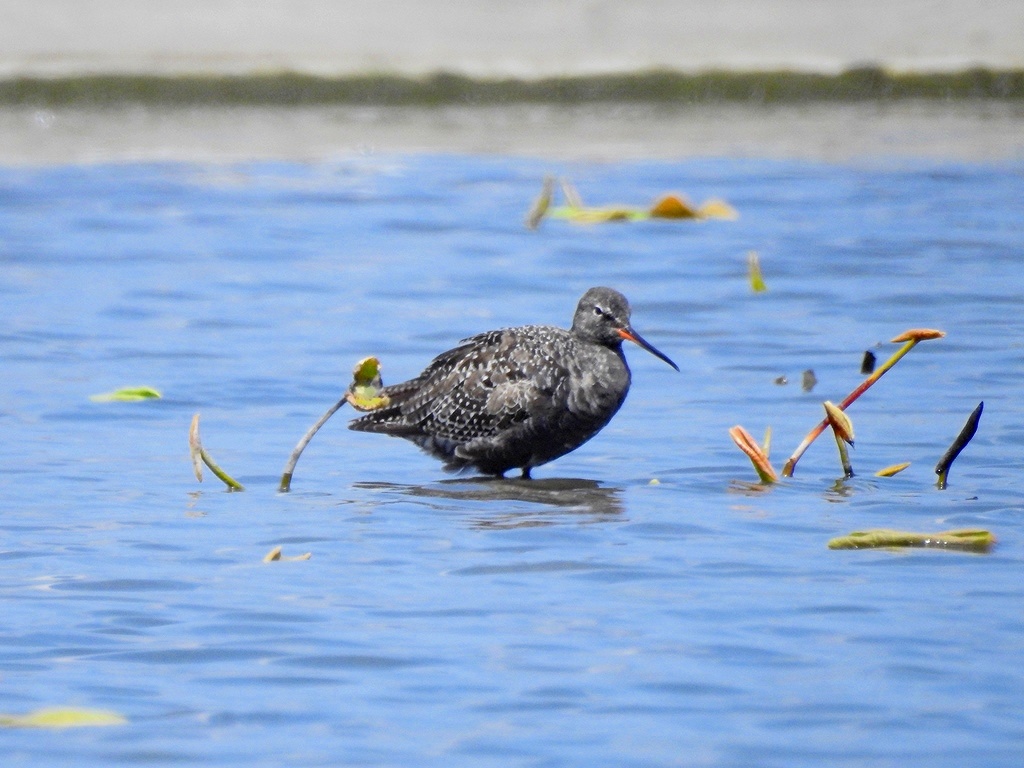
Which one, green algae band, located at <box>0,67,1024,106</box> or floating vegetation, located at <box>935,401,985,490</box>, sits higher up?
green algae band, located at <box>0,67,1024,106</box>

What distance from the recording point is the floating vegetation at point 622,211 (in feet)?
49.8

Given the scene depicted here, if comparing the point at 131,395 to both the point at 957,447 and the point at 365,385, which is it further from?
the point at 957,447

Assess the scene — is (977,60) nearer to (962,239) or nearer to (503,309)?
(962,239)

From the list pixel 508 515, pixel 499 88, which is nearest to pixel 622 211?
pixel 499 88

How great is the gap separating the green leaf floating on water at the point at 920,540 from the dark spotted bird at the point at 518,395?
172 cm

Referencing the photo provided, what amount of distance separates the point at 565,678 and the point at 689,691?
0.39 meters

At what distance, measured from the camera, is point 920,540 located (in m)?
7.02

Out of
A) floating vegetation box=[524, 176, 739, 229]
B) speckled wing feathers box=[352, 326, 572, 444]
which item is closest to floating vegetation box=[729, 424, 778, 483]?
speckled wing feathers box=[352, 326, 572, 444]

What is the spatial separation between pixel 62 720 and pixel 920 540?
3329 mm

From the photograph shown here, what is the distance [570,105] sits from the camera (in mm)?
19844

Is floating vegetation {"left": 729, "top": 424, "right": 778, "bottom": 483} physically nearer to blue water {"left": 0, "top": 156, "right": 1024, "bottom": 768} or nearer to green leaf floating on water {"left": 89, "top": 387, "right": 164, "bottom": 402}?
blue water {"left": 0, "top": 156, "right": 1024, "bottom": 768}

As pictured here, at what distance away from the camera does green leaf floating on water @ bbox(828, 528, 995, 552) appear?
6988 mm

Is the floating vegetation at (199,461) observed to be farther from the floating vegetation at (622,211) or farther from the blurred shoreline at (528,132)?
the blurred shoreline at (528,132)

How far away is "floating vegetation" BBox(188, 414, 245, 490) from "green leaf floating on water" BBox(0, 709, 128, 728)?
234 centimetres
